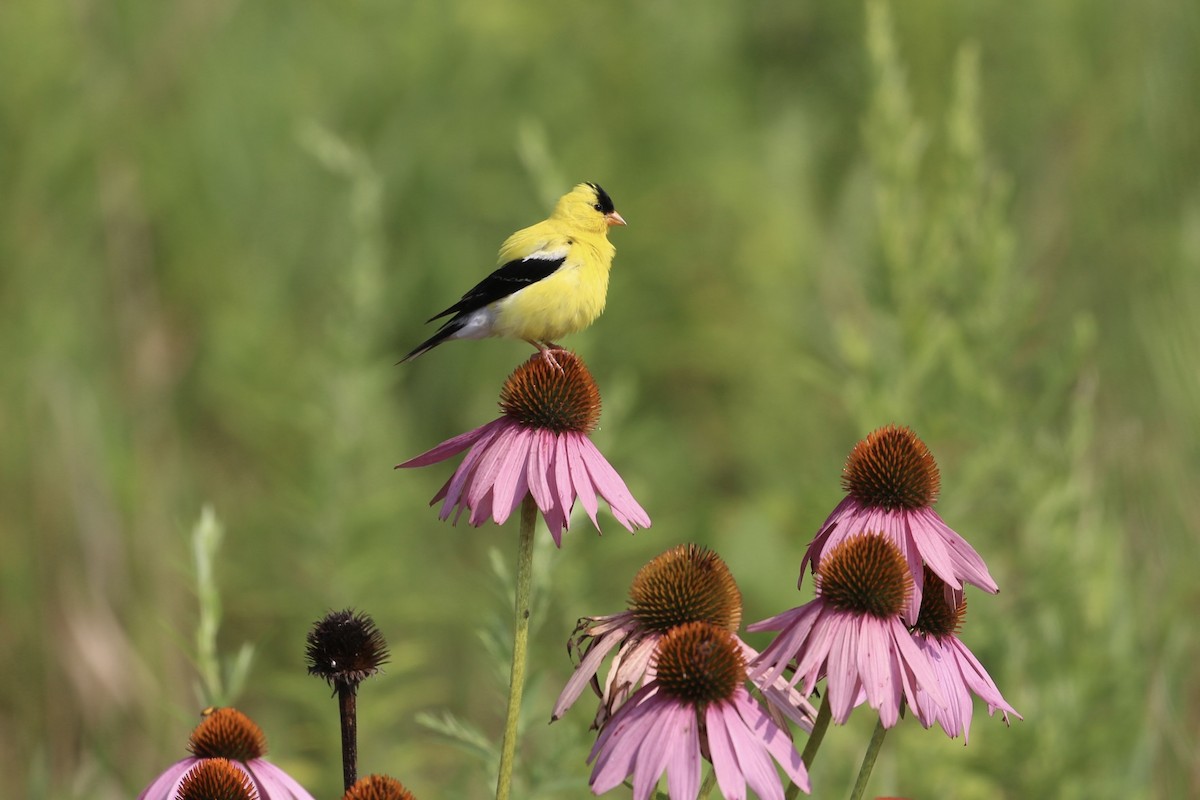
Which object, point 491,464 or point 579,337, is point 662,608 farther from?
point 579,337

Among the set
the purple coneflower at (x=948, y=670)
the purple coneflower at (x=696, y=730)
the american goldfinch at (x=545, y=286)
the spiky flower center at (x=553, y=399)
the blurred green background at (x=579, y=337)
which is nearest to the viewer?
the purple coneflower at (x=696, y=730)

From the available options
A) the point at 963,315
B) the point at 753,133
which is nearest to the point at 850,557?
the point at 963,315

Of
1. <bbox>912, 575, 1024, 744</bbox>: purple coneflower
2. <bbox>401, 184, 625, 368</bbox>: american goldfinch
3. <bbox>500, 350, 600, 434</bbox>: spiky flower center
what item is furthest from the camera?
<bbox>401, 184, 625, 368</bbox>: american goldfinch

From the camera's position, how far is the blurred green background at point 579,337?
2980mm

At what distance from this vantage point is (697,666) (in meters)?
1.11

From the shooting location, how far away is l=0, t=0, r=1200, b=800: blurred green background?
2.98 m

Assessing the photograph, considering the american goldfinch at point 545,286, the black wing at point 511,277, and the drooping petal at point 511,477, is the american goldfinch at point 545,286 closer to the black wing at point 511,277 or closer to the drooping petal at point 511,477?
Answer: the black wing at point 511,277

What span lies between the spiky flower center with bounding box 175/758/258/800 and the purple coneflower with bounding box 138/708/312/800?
12 centimetres

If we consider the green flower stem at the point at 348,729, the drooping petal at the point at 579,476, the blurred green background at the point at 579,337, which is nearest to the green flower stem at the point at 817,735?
the drooping petal at the point at 579,476

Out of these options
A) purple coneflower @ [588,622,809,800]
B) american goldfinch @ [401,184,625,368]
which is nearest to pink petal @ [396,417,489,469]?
purple coneflower @ [588,622,809,800]

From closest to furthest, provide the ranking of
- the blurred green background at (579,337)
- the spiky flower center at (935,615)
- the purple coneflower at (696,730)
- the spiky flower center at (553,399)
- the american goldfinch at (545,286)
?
the purple coneflower at (696,730) → the spiky flower center at (935,615) → the spiky flower center at (553,399) → the american goldfinch at (545,286) → the blurred green background at (579,337)

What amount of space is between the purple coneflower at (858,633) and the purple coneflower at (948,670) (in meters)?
0.03

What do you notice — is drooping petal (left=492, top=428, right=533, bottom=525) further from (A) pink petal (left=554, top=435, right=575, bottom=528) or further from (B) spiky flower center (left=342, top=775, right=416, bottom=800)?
(B) spiky flower center (left=342, top=775, right=416, bottom=800)

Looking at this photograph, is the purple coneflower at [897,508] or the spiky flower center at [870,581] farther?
the purple coneflower at [897,508]
